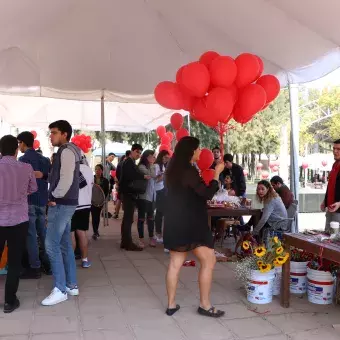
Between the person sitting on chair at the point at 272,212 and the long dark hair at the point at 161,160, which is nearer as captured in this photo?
the person sitting on chair at the point at 272,212

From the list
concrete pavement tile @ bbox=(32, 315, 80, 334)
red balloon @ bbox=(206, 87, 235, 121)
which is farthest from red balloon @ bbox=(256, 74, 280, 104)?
concrete pavement tile @ bbox=(32, 315, 80, 334)

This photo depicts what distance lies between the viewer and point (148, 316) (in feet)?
11.3

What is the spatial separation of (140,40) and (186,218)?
409cm

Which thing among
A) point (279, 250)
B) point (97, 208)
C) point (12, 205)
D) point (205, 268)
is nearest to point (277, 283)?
point (279, 250)

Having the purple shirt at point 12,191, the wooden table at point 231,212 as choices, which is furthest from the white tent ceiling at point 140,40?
the purple shirt at point 12,191

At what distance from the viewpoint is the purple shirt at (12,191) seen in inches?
133

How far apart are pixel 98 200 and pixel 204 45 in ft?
9.17

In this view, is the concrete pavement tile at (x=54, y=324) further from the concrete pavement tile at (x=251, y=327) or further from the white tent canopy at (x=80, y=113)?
the white tent canopy at (x=80, y=113)

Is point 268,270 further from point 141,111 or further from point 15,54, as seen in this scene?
point 141,111

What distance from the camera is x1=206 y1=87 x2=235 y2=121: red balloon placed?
13.7 ft

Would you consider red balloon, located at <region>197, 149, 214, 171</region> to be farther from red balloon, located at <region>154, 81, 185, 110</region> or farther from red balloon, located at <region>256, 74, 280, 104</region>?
red balloon, located at <region>256, 74, 280, 104</region>

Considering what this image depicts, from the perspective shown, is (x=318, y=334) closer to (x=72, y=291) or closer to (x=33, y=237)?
(x=72, y=291)

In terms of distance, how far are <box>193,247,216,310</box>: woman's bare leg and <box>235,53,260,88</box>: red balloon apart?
180 centimetres

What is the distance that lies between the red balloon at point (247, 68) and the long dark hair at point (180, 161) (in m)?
1.23
